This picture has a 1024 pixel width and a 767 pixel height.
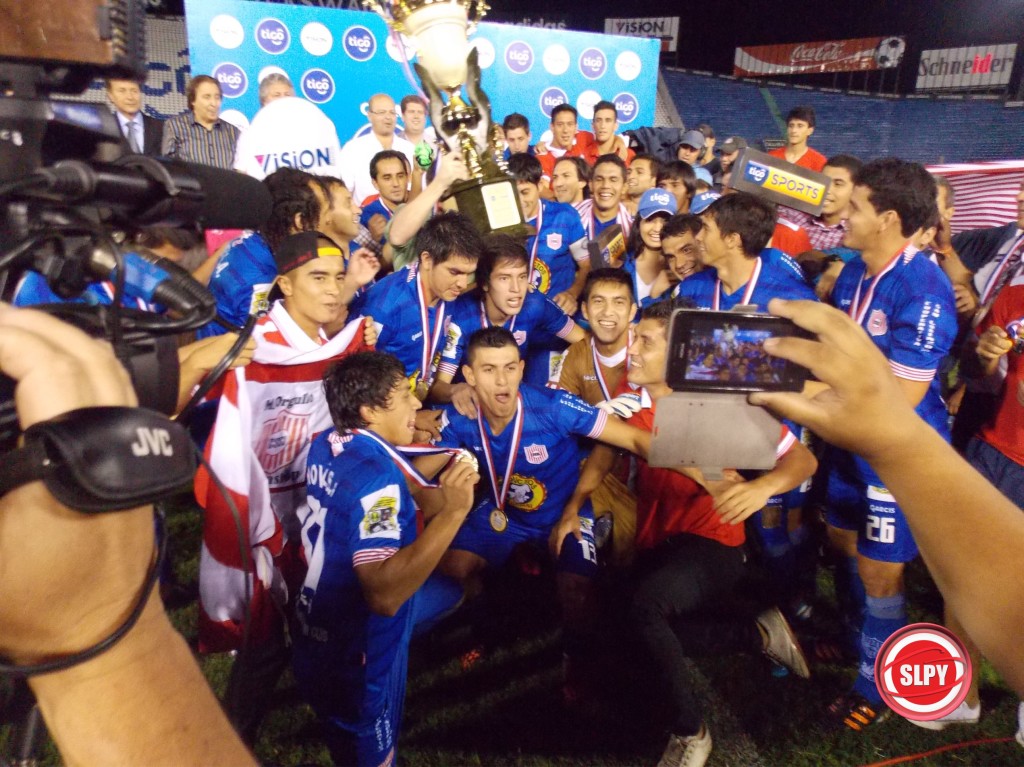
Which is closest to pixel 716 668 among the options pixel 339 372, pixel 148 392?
pixel 339 372

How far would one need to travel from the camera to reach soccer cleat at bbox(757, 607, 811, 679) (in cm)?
324

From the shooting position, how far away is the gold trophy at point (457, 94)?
3.67 metres

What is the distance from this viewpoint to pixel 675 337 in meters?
1.48

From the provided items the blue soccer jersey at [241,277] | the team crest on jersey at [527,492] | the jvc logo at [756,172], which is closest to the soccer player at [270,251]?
the blue soccer jersey at [241,277]

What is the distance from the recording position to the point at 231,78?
8656mm

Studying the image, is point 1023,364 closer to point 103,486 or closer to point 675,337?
point 675,337

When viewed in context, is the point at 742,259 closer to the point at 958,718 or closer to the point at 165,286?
the point at 958,718

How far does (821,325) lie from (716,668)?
2.77 meters

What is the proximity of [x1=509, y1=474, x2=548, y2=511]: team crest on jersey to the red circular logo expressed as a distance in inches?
65.1

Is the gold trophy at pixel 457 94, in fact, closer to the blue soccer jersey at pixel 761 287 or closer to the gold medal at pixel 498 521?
the blue soccer jersey at pixel 761 287

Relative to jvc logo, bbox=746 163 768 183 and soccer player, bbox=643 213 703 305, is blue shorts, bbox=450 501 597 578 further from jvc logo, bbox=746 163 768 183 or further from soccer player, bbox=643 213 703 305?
jvc logo, bbox=746 163 768 183

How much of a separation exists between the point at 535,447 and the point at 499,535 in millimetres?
499

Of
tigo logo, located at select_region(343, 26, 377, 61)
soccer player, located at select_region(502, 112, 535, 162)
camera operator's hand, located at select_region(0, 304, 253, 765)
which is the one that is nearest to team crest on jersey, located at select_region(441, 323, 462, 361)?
camera operator's hand, located at select_region(0, 304, 253, 765)

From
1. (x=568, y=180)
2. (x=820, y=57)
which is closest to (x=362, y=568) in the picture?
(x=568, y=180)
